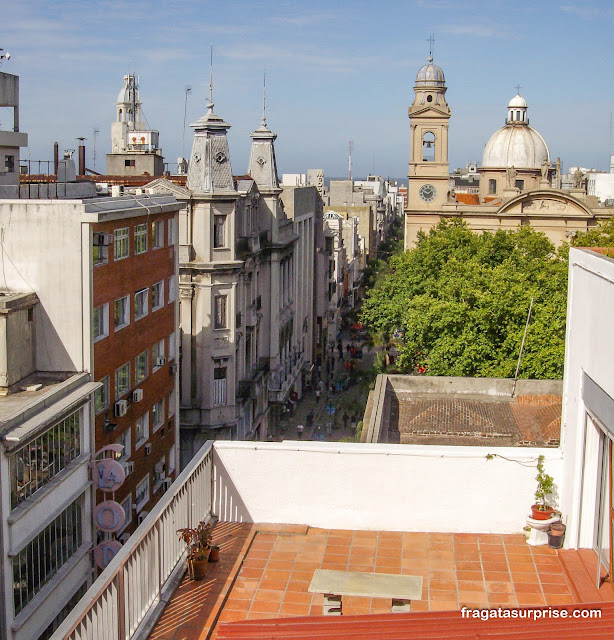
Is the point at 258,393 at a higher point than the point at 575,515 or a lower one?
lower

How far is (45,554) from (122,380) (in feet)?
22.7

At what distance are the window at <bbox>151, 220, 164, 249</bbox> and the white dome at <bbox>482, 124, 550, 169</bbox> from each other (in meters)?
69.6

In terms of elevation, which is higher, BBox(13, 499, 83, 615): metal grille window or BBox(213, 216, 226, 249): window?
BBox(213, 216, 226, 249): window

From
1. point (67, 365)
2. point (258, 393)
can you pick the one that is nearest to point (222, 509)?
point (67, 365)

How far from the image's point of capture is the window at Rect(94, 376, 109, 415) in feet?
74.6

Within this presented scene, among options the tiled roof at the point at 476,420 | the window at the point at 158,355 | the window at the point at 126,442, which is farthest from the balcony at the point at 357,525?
the window at the point at 158,355

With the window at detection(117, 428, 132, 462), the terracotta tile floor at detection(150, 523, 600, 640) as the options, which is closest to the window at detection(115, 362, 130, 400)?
the window at detection(117, 428, 132, 462)

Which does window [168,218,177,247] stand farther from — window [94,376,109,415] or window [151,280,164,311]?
window [94,376,109,415]

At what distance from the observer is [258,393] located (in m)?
43.0

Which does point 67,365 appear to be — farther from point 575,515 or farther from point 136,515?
point 575,515

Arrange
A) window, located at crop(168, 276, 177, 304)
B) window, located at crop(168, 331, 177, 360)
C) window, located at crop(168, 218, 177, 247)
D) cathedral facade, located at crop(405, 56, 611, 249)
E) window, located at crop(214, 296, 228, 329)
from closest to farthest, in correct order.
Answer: window, located at crop(168, 218, 177, 247), window, located at crop(168, 276, 177, 304), window, located at crop(168, 331, 177, 360), window, located at crop(214, 296, 228, 329), cathedral facade, located at crop(405, 56, 611, 249)

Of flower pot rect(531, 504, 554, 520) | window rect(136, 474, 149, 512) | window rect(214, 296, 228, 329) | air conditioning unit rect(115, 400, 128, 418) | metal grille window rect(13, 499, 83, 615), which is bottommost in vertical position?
window rect(136, 474, 149, 512)

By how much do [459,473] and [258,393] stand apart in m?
32.1

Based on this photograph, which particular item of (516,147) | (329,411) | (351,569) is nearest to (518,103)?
(516,147)
